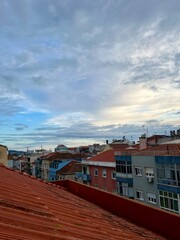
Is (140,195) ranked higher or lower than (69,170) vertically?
lower

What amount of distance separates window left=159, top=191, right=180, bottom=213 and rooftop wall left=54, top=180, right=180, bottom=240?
1666 cm

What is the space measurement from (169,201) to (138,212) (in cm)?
1987

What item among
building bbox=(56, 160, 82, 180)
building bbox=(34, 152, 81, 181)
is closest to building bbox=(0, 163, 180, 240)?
building bbox=(56, 160, 82, 180)

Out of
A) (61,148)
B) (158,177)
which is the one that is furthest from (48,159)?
(158,177)

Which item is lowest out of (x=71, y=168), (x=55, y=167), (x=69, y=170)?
(x=69, y=170)

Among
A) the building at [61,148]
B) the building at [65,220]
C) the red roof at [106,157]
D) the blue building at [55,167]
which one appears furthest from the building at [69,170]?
the building at [65,220]

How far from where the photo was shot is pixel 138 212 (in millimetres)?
6598

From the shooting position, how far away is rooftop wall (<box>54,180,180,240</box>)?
5.50m

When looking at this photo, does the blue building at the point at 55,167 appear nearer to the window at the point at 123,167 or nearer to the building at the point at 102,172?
the building at the point at 102,172

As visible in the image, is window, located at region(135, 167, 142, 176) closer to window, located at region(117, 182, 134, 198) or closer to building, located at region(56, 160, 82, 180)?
window, located at region(117, 182, 134, 198)

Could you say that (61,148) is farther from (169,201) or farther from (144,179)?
(169,201)

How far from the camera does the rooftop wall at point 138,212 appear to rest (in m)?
5.50

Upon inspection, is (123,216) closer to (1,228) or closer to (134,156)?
(1,228)

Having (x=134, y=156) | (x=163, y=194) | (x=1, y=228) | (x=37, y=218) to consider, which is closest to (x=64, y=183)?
(x=37, y=218)
